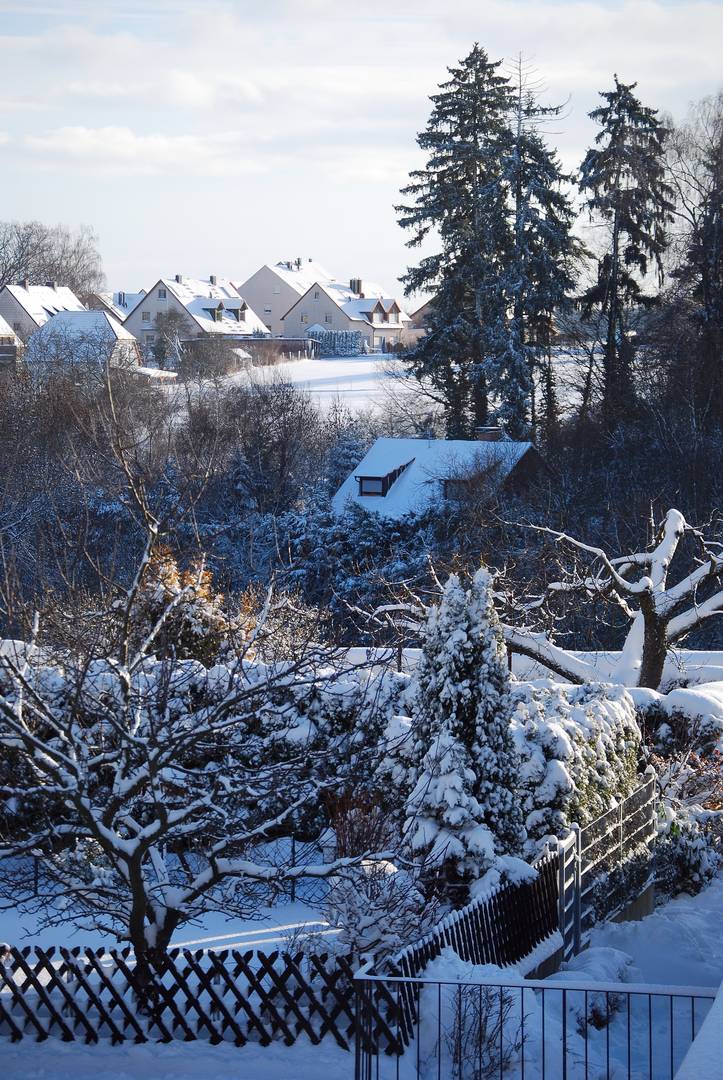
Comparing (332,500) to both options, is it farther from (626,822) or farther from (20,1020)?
(20,1020)

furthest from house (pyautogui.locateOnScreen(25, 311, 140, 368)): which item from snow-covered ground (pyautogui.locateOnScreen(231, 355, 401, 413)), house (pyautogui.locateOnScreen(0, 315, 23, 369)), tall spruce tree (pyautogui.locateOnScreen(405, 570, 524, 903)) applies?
tall spruce tree (pyautogui.locateOnScreen(405, 570, 524, 903))

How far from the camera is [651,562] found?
16672 millimetres

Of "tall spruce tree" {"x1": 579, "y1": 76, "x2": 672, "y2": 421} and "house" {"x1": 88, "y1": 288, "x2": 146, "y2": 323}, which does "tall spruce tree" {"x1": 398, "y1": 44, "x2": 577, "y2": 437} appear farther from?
"house" {"x1": 88, "y1": 288, "x2": 146, "y2": 323}

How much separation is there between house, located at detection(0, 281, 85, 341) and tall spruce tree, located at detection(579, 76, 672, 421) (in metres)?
45.6

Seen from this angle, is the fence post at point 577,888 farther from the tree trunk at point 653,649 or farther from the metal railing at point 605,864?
the tree trunk at point 653,649

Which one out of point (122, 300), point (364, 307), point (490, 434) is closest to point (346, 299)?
point (364, 307)

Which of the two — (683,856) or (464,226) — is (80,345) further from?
(683,856)

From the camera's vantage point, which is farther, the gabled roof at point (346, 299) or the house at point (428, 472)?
the gabled roof at point (346, 299)

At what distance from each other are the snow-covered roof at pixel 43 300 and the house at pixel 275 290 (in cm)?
1568

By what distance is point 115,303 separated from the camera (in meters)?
98.6

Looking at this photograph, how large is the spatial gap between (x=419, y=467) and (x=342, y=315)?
182 feet

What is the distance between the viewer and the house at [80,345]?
46625 mm

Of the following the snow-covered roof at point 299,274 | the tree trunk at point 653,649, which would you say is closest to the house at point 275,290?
the snow-covered roof at point 299,274

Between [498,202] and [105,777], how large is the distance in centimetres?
3089
